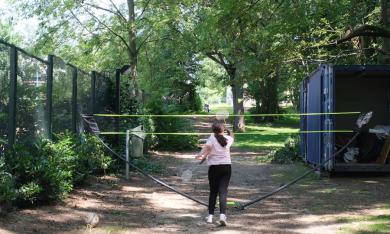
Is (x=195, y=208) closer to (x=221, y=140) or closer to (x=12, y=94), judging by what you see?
(x=221, y=140)

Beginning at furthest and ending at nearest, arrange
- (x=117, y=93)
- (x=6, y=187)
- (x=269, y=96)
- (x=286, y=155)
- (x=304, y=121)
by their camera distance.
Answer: (x=269, y=96) < (x=286, y=155) < (x=304, y=121) < (x=117, y=93) < (x=6, y=187)

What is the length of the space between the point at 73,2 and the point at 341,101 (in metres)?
11.8

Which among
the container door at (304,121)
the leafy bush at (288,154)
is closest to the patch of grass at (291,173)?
the container door at (304,121)

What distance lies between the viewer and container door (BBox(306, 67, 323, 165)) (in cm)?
1329

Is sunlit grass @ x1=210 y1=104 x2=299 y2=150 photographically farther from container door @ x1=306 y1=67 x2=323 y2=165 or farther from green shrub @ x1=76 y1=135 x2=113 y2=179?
green shrub @ x1=76 y1=135 x2=113 y2=179

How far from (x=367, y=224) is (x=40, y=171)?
482 cm

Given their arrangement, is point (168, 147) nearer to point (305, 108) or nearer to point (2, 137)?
point (305, 108)

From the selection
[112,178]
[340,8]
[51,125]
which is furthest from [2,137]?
[340,8]

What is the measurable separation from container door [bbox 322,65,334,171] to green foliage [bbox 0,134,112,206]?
19.5 ft

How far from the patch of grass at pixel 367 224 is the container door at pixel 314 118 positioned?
16.1ft

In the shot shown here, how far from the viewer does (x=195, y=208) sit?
901cm

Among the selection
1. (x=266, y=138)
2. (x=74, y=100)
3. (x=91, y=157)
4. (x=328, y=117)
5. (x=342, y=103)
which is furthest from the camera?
(x=266, y=138)

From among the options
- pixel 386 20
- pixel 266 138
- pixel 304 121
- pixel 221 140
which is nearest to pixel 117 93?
pixel 304 121

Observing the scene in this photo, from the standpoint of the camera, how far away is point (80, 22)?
22.6m
